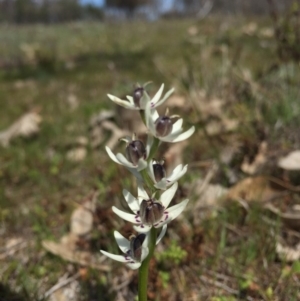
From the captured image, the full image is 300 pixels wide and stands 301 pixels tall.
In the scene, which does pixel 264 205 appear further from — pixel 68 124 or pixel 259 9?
pixel 259 9

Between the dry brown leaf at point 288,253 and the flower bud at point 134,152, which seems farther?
the dry brown leaf at point 288,253

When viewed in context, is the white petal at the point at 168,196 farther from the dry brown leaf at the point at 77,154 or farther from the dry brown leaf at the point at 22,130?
the dry brown leaf at the point at 22,130

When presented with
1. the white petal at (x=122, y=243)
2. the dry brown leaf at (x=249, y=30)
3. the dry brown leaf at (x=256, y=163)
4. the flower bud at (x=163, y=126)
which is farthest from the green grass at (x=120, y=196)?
the flower bud at (x=163, y=126)

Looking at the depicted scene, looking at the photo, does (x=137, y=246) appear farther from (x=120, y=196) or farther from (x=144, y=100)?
(x=120, y=196)

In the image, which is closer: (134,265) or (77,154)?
(134,265)

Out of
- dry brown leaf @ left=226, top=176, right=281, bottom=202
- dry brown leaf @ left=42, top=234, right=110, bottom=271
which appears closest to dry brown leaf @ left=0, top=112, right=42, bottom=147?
dry brown leaf @ left=42, top=234, right=110, bottom=271

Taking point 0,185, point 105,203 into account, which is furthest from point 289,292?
point 0,185

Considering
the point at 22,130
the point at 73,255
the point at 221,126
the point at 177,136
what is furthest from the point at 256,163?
the point at 22,130
